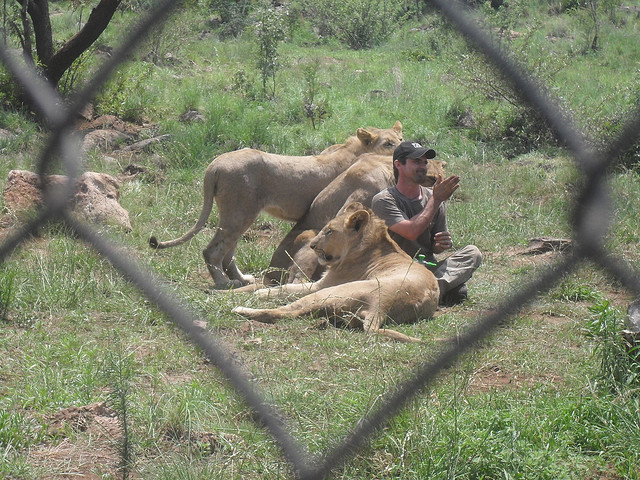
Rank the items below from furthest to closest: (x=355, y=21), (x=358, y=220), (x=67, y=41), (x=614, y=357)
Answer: (x=355, y=21) → (x=67, y=41) → (x=358, y=220) → (x=614, y=357)

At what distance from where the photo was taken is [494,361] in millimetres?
3992

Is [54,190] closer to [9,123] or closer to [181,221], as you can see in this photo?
[181,221]

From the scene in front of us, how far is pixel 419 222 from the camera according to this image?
17.8ft

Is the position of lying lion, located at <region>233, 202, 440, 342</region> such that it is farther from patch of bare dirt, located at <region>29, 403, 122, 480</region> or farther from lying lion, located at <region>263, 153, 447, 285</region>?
patch of bare dirt, located at <region>29, 403, 122, 480</region>

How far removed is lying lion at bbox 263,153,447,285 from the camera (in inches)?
237

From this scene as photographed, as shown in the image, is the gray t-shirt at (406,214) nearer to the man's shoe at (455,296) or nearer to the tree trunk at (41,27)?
the man's shoe at (455,296)

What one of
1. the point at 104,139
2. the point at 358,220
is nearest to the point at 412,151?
the point at 358,220

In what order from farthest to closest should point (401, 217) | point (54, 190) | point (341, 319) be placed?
point (401, 217)
point (341, 319)
point (54, 190)

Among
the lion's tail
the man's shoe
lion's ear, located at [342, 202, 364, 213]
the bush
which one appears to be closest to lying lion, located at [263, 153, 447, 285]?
lion's ear, located at [342, 202, 364, 213]

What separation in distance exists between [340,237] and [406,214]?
0.63 m

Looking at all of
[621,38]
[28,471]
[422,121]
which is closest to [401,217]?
[28,471]

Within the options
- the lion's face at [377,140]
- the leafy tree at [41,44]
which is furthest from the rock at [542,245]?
the leafy tree at [41,44]

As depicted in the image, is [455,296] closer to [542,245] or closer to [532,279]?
[542,245]

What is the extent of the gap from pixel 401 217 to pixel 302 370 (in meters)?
2.09
